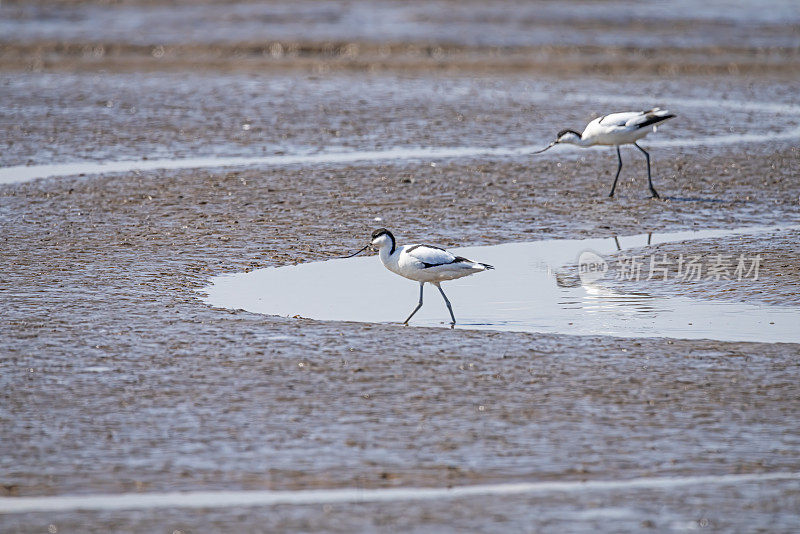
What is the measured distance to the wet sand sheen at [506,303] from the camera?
8461mm

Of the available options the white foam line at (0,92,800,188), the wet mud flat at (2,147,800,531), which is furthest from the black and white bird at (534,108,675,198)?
the wet mud flat at (2,147,800,531)

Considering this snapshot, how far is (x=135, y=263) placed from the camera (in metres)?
10.2

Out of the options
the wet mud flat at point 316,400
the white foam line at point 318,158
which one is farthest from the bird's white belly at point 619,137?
the wet mud flat at point 316,400

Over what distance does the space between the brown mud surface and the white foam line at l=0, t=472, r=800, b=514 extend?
0.26ft

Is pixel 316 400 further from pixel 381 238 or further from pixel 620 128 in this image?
pixel 620 128

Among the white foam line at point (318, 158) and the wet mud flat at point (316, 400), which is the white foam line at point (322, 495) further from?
the white foam line at point (318, 158)

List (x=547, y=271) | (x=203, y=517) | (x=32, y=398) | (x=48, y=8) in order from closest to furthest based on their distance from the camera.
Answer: (x=203, y=517) → (x=32, y=398) → (x=547, y=271) → (x=48, y=8)

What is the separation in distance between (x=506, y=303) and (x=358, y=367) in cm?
207

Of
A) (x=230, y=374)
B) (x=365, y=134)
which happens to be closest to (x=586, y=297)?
(x=230, y=374)

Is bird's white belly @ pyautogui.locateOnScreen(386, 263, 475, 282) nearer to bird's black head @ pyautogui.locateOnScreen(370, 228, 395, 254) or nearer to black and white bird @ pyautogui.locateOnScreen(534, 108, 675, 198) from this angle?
bird's black head @ pyautogui.locateOnScreen(370, 228, 395, 254)

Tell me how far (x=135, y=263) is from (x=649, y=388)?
4.86 meters

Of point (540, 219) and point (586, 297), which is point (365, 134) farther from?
point (586, 297)

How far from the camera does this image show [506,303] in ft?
30.3

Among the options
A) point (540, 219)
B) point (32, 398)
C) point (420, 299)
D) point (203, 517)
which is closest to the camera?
point (203, 517)
